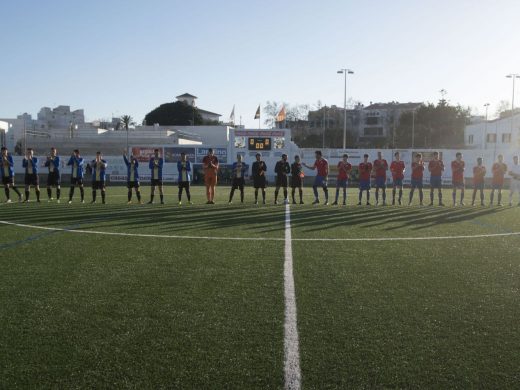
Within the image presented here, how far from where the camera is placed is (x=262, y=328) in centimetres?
448

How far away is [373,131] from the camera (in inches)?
3452

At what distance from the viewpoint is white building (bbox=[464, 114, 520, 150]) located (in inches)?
2223

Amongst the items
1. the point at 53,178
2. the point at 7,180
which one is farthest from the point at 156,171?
the point at 7,180

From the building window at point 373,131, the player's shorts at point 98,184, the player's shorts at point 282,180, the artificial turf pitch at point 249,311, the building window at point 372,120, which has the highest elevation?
the building window at point 372,120

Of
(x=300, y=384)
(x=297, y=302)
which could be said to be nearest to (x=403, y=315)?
(x=297, y=302)

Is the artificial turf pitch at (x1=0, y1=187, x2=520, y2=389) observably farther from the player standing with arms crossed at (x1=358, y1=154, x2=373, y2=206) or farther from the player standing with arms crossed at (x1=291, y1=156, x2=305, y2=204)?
the player standing with arms crossed at (x1=358, y1=154, x2=373, y2=206)

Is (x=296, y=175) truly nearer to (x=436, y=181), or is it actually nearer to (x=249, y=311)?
(x=436, y=181)

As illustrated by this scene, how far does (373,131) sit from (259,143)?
5530cm

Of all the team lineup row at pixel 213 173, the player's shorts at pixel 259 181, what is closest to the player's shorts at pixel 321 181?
the team lineup row at pixel 213 173

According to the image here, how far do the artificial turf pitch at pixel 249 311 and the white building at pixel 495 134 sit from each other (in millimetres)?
50818

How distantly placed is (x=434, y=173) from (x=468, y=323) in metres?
14.3

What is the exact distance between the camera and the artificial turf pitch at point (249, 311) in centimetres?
361

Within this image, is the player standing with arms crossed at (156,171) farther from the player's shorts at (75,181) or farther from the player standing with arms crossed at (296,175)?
the player standing with arms crossed at (296,175)

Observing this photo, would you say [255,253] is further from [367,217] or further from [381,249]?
[367,217]
